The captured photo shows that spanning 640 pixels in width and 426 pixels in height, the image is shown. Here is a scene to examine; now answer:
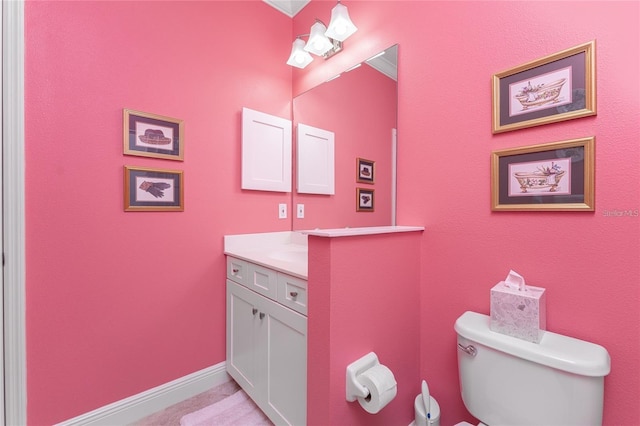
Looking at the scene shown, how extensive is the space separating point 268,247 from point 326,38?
146cm

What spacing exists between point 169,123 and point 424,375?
6.47 feet

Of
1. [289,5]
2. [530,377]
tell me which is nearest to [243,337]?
[530,377]

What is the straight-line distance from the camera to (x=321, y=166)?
1.88 metres

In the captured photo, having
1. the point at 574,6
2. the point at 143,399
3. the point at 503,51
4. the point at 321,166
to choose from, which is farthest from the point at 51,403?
the point at 574,6

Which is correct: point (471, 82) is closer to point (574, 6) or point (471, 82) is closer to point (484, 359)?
point (574, 6)

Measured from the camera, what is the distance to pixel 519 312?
36.7 inches

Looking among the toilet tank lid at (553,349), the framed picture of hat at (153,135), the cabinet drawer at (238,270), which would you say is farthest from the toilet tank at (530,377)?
the framed picture of hat at (153,135)

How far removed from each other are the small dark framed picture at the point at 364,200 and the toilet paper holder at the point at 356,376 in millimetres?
793

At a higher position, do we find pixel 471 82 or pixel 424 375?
pixel 471 82

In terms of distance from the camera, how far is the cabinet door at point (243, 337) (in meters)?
1.45

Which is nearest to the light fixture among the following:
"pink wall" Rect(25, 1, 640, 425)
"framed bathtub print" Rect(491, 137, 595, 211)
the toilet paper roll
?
"pink wall" Rect(25, 1, 640, 425)

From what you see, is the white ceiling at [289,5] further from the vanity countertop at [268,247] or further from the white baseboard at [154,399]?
the white baseboard at [154,399]

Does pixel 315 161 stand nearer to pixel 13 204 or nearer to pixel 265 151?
pixel 265 151

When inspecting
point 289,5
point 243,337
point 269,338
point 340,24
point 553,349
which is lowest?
point 243,337
